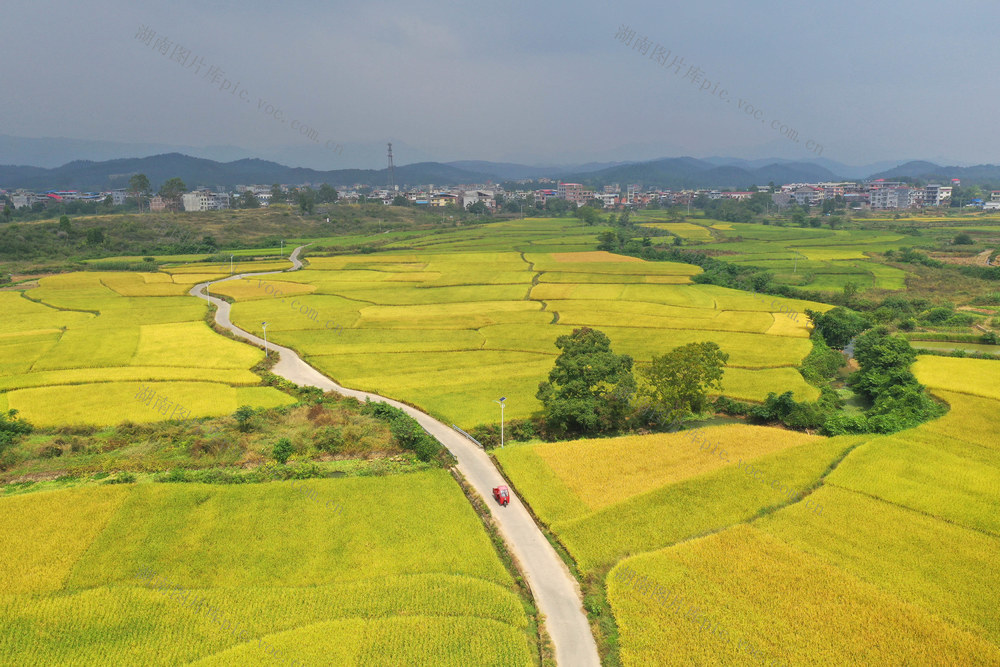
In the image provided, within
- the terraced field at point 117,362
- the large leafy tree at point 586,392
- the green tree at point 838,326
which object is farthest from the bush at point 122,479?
the green tree at point 838,326

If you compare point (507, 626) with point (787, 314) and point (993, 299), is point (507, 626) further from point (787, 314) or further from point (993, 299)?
point (993, 299)

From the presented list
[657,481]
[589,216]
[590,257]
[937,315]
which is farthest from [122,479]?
[589,216]

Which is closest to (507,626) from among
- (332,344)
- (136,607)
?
(136,607)

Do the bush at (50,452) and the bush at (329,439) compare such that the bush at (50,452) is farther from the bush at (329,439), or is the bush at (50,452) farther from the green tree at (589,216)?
the green tree at (589,216)

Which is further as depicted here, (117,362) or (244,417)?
(117,362)

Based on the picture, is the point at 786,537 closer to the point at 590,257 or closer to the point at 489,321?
the point at 489,321

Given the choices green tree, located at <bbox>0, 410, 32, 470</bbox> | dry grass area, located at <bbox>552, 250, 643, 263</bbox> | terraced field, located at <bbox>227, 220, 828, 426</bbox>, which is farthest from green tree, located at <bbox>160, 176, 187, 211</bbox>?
green tree, located at <bbox>0, 410, 32, 470</bbox>
